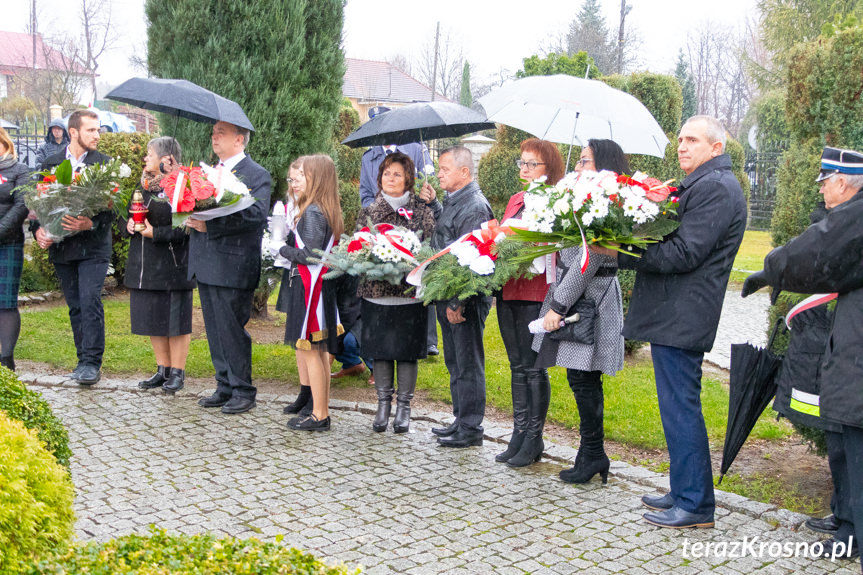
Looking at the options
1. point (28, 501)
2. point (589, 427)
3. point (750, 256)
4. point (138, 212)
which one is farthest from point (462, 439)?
point (750, 256)

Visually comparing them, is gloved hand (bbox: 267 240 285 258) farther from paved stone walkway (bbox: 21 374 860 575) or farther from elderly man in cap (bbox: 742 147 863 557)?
elderly man in cap (bbox: 742 147 863 557)

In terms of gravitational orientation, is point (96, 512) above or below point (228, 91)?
below

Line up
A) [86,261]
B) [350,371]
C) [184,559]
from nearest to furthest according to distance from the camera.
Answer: [184,559], [86,261], [350,371]

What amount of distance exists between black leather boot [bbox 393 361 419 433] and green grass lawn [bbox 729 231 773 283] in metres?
7.20

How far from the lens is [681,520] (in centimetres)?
432

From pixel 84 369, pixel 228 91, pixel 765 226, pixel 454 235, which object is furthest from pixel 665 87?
pixel 765 226

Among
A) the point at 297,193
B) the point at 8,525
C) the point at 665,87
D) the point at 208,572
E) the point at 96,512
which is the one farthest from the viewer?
the point at 665,87

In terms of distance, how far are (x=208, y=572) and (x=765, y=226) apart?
73.1 ft

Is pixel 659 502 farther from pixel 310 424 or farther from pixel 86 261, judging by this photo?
pixel 86 261

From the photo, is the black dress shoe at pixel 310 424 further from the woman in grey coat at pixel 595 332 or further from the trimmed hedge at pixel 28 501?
the trimmed hedge at pixel 28 501

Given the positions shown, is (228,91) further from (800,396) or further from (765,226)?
(765,226)

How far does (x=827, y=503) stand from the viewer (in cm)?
479

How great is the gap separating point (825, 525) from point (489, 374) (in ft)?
12.4

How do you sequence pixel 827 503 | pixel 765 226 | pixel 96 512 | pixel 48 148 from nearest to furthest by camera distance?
pixel 96 512, pixel 827 503, pixel 48 148, pixel 765 226
